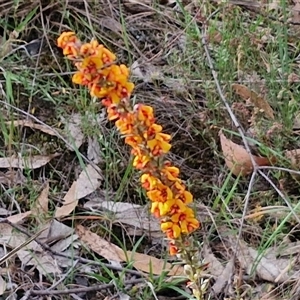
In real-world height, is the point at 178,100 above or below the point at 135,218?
above

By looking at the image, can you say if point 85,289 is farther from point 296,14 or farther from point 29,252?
point 296,14

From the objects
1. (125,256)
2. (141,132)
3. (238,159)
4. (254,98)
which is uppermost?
(141,132)

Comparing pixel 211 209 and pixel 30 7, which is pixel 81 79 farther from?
pixel 30 7

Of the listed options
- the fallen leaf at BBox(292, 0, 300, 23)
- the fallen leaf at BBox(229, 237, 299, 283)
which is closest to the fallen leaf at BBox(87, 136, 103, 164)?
the fallen leaf at BBox(229, 237, 299, 283)

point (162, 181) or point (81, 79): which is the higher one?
point (81, 79)

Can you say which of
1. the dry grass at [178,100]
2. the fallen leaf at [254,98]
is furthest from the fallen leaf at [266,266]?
the fallen leaf at [254,98]

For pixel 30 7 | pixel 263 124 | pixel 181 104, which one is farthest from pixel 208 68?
pixel 30 7

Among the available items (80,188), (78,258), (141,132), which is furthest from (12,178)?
(141,132)

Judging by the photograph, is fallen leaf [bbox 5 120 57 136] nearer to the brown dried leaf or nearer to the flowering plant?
the brown dried leaf
